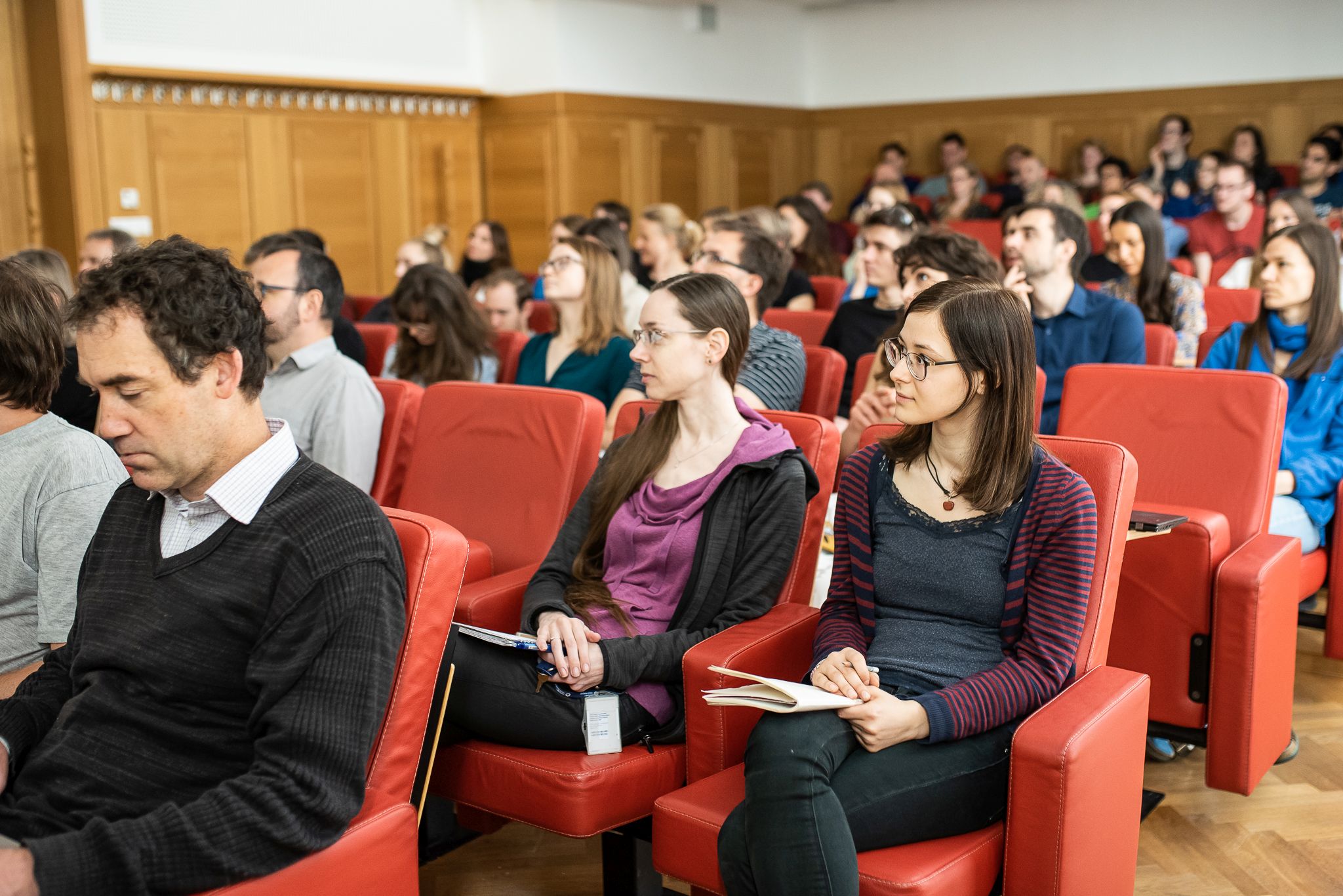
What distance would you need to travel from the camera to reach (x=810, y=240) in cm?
722

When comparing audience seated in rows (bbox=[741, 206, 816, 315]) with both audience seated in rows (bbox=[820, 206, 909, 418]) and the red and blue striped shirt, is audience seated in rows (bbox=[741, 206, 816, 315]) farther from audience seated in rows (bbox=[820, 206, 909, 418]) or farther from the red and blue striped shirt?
the red and blue striped shirt

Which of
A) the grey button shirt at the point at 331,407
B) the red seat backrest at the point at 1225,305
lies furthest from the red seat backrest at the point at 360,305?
the red seat backrest at the point at 1225,305

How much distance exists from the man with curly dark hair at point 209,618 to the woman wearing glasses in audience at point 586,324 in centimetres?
232

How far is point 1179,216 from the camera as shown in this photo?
32.1 ft

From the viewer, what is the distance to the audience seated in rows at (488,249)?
303 inches

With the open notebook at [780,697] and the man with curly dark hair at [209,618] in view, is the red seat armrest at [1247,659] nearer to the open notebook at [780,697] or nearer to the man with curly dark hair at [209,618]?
the open notebook at [780,697]

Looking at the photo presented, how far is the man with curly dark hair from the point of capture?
4.63 feet

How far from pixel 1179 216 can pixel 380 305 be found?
6.80 meters

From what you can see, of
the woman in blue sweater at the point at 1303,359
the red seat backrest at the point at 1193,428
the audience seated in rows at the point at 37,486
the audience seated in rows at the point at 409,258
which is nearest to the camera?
the audience seated in rows at the point at 37,486

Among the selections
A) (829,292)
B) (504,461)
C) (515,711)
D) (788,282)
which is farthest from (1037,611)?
(829,292)

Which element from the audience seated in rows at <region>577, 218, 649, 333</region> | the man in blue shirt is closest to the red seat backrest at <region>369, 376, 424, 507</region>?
the man in blue shirt

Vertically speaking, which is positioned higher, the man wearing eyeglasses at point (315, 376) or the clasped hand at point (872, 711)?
the man wearing eyeglasses at point (315, 376)

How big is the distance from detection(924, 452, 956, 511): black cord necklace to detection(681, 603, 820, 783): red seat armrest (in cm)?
36

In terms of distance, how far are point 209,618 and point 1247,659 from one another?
6.31 ft
